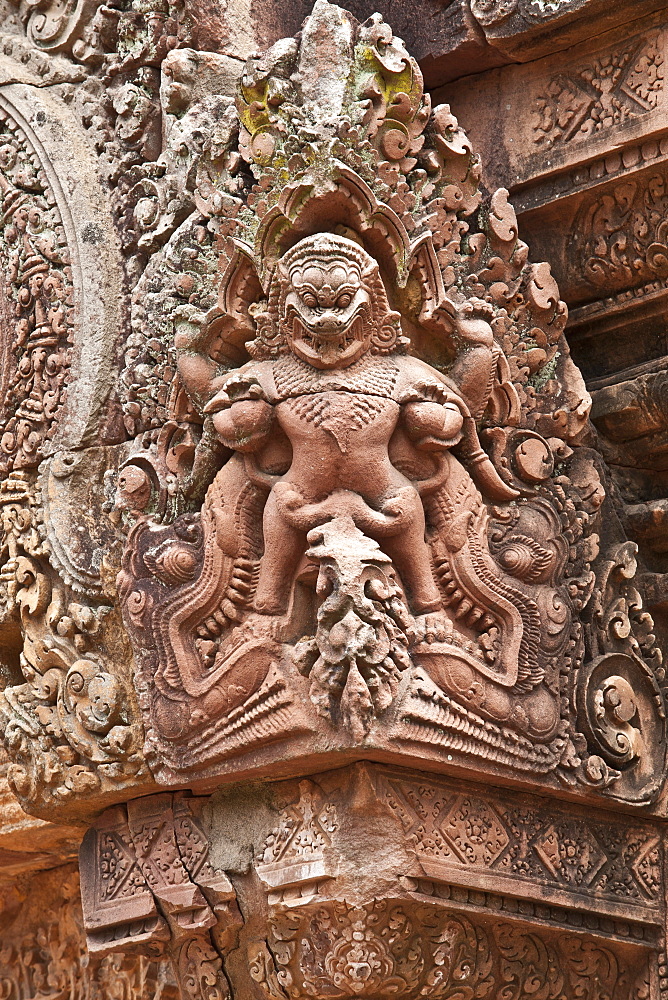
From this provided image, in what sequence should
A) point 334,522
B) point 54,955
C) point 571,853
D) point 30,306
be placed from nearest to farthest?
point 334,522 < point 571,853 < point 30,306 < point 54,955

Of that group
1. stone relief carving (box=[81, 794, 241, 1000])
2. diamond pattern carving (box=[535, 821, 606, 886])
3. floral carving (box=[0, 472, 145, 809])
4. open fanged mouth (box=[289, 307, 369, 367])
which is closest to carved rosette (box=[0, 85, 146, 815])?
floral carving (box=[0, 472, 145, 809])

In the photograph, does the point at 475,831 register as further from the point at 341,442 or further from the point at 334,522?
the point at 341,442

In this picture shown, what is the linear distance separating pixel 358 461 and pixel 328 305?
0.35 m

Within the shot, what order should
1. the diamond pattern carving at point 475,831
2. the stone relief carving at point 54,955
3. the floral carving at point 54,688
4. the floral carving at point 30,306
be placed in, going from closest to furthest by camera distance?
the diamond pattern carving at point 475,831 < the floral carving at point 54,688 < the floral carving at point 30,306 < the stone relief carving at point 54,955

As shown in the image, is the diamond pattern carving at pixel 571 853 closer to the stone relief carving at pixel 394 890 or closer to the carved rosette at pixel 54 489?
the stone relief carving at pixel 394 890

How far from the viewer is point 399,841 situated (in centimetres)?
410

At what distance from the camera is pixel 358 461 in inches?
161

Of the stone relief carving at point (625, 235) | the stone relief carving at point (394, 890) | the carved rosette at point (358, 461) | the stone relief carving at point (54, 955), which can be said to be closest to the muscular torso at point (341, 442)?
the carved rosette at point (358, 461)

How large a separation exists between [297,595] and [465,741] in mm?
490

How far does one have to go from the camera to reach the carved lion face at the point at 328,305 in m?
4.11

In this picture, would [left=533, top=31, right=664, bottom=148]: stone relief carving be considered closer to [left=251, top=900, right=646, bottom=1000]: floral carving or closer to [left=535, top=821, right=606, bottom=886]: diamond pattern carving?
[left=535, top=821, right=606, bottom=886]: diamond pattern carving

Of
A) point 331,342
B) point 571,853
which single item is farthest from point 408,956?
point 331,342

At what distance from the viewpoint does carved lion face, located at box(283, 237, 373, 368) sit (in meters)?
4.11

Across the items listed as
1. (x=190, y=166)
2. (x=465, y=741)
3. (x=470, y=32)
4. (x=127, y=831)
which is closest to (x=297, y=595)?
(x=465, y=741)
